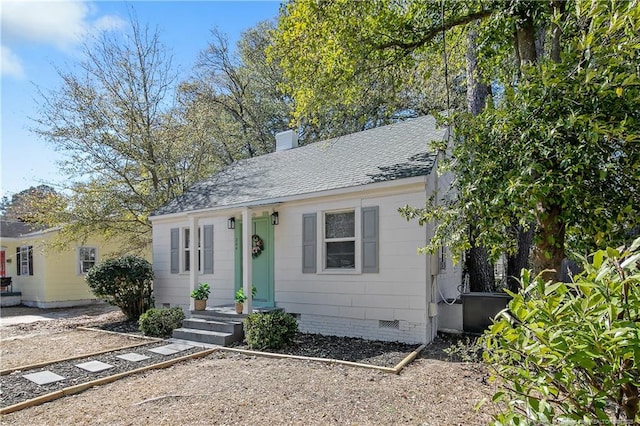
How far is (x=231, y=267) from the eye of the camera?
9.50 m

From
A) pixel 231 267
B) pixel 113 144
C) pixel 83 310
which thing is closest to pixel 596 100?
pixel 231 267

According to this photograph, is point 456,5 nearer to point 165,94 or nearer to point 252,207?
point 252,207

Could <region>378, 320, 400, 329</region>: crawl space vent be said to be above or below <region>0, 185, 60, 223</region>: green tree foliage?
below

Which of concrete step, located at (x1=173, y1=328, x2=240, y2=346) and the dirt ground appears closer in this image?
the dirt ground

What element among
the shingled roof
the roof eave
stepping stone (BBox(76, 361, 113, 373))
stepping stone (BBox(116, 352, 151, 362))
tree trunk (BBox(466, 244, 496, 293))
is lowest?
stepping stone (BBox(116, 352, 151, 362))

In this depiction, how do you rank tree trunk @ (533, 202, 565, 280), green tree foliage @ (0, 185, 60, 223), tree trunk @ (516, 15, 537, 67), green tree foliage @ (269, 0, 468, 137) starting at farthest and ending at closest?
1. green tree foliage @ (0, 185, 60, 223)
2. green tree foliage @ (269, 0, 468, 137)
3. tree trunk @ (516, 15, 537, 67)
4. tree trunk @ (533, 202, 565, 280)

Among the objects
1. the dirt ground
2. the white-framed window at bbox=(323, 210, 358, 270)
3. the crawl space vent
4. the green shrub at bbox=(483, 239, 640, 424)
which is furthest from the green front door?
the green shrub at bbox=(483, 239, 640, 424)

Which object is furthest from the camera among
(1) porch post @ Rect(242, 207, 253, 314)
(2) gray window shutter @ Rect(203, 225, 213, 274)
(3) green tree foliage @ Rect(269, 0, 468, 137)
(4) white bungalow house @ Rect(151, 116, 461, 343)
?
(2) gray window shutter @ Rect(203, 225, 213, 274)

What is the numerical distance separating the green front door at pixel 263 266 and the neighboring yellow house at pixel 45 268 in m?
8.23

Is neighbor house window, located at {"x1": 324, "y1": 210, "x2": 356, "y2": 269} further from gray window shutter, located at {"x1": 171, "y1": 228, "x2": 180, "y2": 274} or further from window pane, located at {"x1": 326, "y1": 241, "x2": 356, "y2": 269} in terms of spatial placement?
gray window shutter, located at {"x1": 171, "y1": 228, "x2": 180, "y2": 274}

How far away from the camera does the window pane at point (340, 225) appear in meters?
7.83

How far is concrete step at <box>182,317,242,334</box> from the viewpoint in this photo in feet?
24.5

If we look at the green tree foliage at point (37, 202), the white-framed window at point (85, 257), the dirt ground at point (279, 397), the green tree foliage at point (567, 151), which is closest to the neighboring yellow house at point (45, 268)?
the white-framed window at point (85, 257)

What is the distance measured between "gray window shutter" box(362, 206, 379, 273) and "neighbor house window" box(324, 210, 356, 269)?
0.28m
